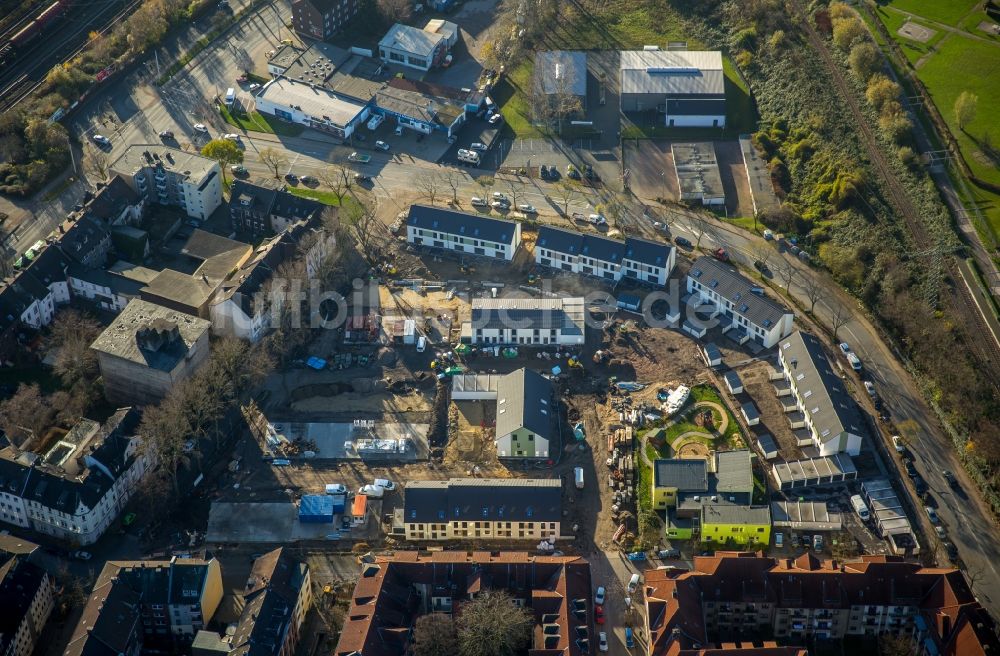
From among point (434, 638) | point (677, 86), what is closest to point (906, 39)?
point (677, 86)

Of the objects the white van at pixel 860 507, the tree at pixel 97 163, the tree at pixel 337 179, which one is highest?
the tree at pixel 97 163

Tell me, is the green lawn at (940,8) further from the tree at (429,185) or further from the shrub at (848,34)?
the tree at (429,185)

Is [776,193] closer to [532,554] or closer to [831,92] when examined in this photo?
[831,92]

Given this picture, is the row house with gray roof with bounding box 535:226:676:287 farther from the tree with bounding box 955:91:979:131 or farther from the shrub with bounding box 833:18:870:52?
the shrub with bounding box 833:18:870:52

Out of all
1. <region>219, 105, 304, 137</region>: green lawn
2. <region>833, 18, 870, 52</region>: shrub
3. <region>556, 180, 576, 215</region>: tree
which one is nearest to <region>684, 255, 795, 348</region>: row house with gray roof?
<region>556, 180, 576, 215</region>: tree

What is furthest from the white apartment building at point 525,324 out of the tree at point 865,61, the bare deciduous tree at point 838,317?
the tree at point 865,61

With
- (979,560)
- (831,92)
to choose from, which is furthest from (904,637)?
(831,92)

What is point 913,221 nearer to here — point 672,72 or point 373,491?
point 672,72
